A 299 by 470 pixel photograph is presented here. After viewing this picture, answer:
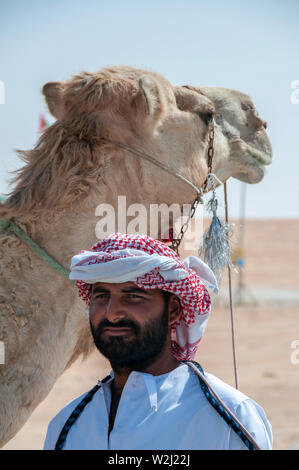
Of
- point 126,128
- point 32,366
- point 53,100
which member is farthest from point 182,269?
point 53,100

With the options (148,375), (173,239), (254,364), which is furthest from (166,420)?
(254,364)

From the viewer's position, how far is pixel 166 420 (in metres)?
2.23

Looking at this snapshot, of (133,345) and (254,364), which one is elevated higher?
(133,345)

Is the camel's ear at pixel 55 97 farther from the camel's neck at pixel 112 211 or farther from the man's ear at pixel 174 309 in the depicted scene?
the man's ear at pixel 174 309

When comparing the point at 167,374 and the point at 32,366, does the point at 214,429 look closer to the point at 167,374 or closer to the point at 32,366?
the point at 167,374

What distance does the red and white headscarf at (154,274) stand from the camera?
2.40 m

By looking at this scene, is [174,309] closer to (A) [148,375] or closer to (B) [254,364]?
(A) [148,375]

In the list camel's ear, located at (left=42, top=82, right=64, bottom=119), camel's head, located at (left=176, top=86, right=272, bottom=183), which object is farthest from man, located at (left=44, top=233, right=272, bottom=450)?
camel's head, located at (left=176, top=86, right=272, bottom=183)

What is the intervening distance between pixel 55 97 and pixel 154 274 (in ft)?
5.01

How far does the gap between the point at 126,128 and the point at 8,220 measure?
2.57 feet

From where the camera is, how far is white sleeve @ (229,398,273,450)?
2.16 meters

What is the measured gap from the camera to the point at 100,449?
2.29 m

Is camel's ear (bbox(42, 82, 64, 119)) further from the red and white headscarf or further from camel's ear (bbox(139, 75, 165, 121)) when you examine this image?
the red and white headscarf

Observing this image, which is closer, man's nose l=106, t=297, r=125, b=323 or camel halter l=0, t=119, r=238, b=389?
man's nose l=106, t=297, r=125, b=323
